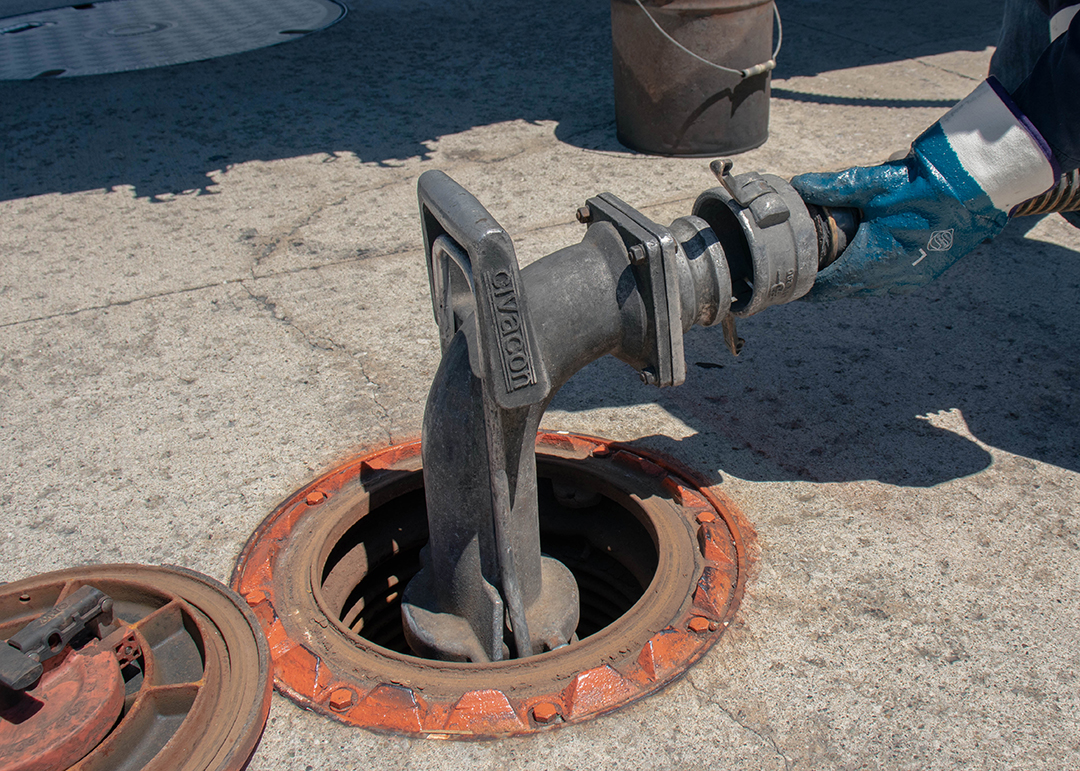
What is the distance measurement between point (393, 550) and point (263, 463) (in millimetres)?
406

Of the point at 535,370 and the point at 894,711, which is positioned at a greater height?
the point at 535,370

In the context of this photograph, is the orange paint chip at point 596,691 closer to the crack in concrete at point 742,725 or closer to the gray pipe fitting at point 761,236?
the crack in concrete at point 742,725

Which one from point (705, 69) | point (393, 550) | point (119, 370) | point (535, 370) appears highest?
point (535, 370)

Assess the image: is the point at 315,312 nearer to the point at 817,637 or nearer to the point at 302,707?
the point at 302,707

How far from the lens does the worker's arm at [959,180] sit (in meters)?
1.85

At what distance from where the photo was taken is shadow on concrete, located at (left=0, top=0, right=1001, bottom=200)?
4348mm

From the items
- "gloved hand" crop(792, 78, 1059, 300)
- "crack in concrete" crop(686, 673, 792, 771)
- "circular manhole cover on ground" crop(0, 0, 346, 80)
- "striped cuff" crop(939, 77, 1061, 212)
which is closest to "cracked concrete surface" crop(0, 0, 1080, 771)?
"crack in concrete" crop(686, 673, 792, 771)

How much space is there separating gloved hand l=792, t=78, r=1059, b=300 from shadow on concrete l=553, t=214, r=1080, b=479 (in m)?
0.51

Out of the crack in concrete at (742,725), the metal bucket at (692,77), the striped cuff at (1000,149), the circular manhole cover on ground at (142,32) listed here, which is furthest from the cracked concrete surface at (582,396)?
the circular manhole cover on ground at (142,32)

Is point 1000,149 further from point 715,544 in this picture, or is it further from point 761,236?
point 715,544

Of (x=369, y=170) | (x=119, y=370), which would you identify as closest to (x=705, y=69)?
(x=369, y=170)

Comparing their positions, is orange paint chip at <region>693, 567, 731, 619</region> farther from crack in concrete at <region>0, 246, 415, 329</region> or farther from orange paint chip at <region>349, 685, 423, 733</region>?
crack in concrete at <region>0, 246, 415, 329</region>

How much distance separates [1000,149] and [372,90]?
13.2 feet

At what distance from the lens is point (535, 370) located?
1.53m
